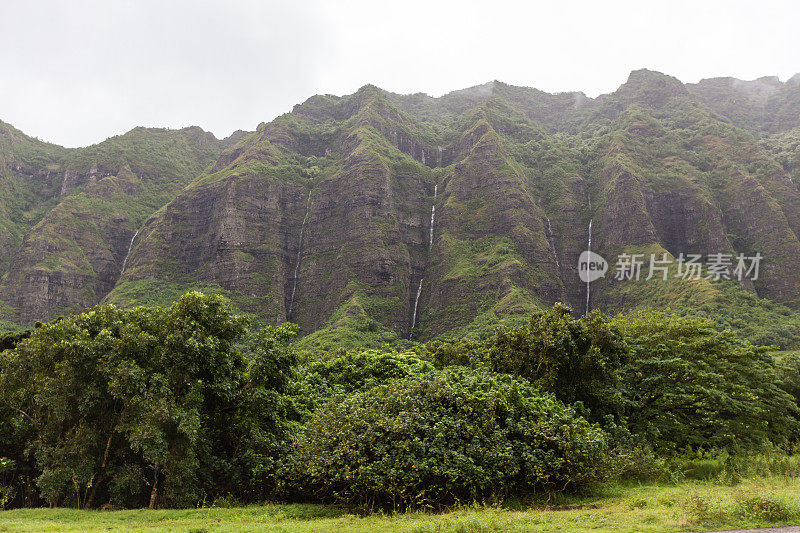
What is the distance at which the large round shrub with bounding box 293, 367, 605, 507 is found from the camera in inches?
535

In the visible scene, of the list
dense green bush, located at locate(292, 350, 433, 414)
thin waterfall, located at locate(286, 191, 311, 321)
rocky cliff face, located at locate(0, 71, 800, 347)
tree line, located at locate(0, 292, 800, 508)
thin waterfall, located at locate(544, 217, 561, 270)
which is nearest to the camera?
tree line, located at locate(0, 292, 800, 508)

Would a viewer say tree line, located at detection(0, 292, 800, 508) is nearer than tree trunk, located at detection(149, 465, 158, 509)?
Yes

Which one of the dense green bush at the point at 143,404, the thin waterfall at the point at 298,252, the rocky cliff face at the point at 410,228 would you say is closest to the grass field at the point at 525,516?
the dense green bush at the point at 143,404

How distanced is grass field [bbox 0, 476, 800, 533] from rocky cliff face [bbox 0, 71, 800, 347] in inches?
2434

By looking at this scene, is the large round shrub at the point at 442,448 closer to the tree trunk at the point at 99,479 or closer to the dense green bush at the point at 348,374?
the dense green bush at the point at 348,374

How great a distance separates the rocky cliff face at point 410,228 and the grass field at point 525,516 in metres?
61.8

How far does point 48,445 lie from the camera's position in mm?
16469

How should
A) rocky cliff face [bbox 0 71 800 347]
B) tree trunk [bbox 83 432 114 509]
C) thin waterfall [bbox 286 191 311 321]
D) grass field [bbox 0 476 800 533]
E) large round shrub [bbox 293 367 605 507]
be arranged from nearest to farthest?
grass field [bbox 0 476 800 533]
large round shrub [bbox 293 367 605 507]
tree trunk [bbox 83 432 114 509]
rocky cliff face [bbox 0 71 800 347]
thin waterfall [bbox 286 191 311 321]

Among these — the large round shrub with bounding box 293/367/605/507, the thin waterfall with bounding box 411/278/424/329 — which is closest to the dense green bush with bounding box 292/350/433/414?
the large round shrub with bounding box 293/367/605/507

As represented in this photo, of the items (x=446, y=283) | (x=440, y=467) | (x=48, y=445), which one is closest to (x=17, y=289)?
(x=446, y=283)

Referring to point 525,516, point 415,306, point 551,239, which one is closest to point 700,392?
point 525,516

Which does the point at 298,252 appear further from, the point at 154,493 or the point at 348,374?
the point at 154,493

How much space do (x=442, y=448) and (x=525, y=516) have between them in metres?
3.23

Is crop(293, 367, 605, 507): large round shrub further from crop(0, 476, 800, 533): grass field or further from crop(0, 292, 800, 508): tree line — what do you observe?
crop(0, 476, 800, 533): grass field
